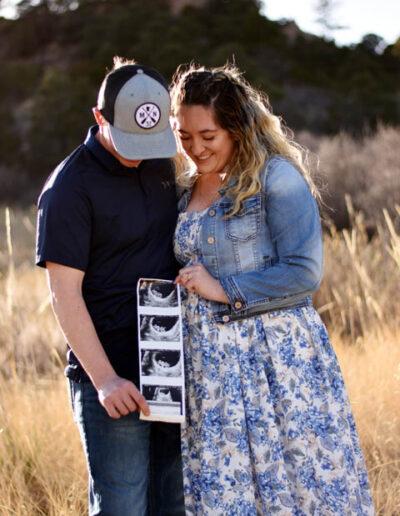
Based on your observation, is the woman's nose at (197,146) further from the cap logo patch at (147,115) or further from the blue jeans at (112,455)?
the blue jeans at (112,455)

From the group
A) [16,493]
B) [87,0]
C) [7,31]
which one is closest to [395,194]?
[16,493]

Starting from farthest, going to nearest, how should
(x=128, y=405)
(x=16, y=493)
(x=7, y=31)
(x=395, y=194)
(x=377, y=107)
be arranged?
(x=7, y=31) → (x=377, y=107) → (x=395, y=194) → (x=16, y=493) → (x=128, y=405)

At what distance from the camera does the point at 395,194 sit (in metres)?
8.79

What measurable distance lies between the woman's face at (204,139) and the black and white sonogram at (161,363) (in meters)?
0.67

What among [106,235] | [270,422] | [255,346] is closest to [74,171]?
[106,235]

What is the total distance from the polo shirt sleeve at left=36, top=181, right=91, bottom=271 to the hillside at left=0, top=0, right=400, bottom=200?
1751cm

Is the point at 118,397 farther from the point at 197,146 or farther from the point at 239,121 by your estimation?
the point at 239,121

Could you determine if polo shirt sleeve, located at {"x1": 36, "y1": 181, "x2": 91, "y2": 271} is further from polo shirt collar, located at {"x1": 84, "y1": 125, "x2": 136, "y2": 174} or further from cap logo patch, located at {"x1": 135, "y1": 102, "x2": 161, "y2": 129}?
cap logo patch, located at {"x1": 135, "y1": 102, "x2": 161, "y2": 129}

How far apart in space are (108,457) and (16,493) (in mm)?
1192

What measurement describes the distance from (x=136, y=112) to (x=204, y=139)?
325 mm

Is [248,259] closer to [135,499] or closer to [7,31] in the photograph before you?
[135,499]

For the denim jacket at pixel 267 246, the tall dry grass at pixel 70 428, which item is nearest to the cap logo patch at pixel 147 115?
the denim jacket at pixel 267 246

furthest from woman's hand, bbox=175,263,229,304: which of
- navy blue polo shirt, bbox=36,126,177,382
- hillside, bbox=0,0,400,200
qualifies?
hillside, bbox=0,0,400,200

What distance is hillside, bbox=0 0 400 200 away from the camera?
70.6 feet
